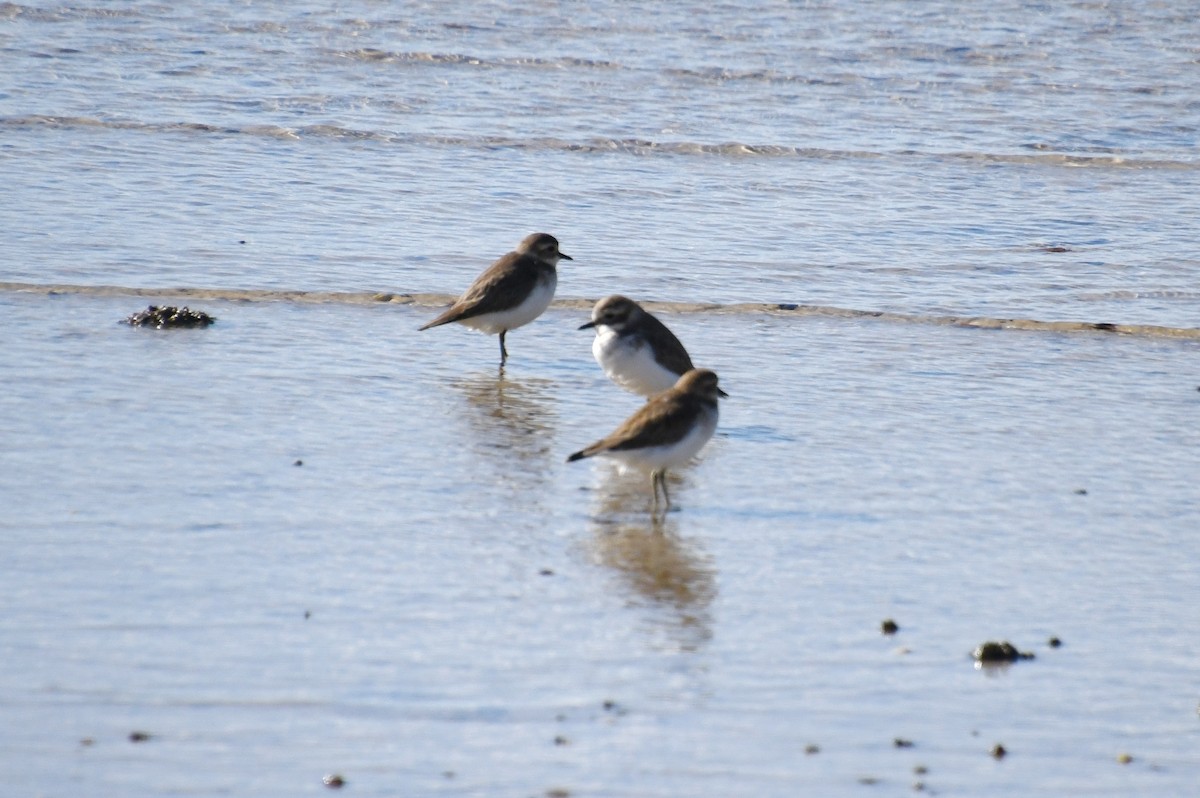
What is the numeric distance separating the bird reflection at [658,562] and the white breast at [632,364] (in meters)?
0.96

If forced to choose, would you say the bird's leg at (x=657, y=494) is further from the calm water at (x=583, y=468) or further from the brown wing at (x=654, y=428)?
the brown wing at (x=654, y=428)

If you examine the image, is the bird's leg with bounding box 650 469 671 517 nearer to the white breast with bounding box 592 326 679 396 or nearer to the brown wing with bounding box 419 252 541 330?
the white breast with bounding box 592 326 679 396

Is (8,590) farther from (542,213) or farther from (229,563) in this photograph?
(542,213)

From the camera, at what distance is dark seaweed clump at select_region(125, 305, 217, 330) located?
28.3 feet

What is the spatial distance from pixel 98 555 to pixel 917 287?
608 cm

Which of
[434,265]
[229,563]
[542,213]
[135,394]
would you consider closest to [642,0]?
[542,213]

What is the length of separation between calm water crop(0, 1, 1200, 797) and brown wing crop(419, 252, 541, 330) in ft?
0.93

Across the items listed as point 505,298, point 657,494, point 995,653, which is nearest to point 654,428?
point 657,494

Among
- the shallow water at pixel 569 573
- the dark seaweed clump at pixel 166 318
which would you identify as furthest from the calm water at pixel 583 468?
the dark seaweed clump at pixel 166 318

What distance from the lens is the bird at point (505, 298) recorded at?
28.2ft

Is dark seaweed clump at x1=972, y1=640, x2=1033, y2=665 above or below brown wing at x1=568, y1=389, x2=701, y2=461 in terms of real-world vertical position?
below

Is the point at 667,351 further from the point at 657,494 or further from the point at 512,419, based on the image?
the point at 657,494

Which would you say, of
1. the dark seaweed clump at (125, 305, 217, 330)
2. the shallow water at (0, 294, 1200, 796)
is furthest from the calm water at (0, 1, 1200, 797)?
the dark seaweed clump at (125, 305, 217, 330)

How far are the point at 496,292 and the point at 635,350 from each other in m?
1.28
